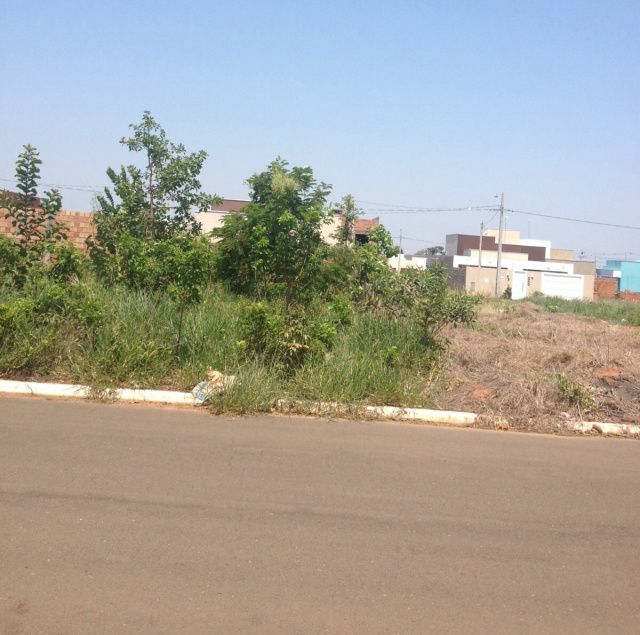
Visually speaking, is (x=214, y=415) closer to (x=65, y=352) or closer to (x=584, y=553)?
(x=65, y=352)

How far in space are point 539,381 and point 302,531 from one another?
498 centimetres

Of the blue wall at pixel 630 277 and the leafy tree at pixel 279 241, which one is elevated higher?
the blue wall at pixel 630 277

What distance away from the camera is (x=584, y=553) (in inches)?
177

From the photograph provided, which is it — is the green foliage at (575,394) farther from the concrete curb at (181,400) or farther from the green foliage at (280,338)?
the green foliage at (280,338)

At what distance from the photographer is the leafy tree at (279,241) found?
9.88m

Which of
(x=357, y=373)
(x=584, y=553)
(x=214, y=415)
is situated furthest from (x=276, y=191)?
(x=584, y=553)

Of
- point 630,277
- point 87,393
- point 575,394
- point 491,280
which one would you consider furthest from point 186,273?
point 630,277

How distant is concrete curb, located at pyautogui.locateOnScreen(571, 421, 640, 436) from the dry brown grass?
144 millimetres

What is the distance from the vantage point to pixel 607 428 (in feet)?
25.6

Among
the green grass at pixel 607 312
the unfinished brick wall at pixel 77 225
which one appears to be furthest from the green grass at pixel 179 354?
the green grass at pixel 607 312

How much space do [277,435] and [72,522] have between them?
2.57 meters

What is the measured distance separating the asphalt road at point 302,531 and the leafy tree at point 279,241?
364 centimetres

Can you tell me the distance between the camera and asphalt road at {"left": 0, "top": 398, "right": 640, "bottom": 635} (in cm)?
361

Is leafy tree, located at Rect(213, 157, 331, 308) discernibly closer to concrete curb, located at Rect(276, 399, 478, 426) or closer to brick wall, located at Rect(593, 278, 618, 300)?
concrete curb, located at Rect(276, 399, 478, 426)
